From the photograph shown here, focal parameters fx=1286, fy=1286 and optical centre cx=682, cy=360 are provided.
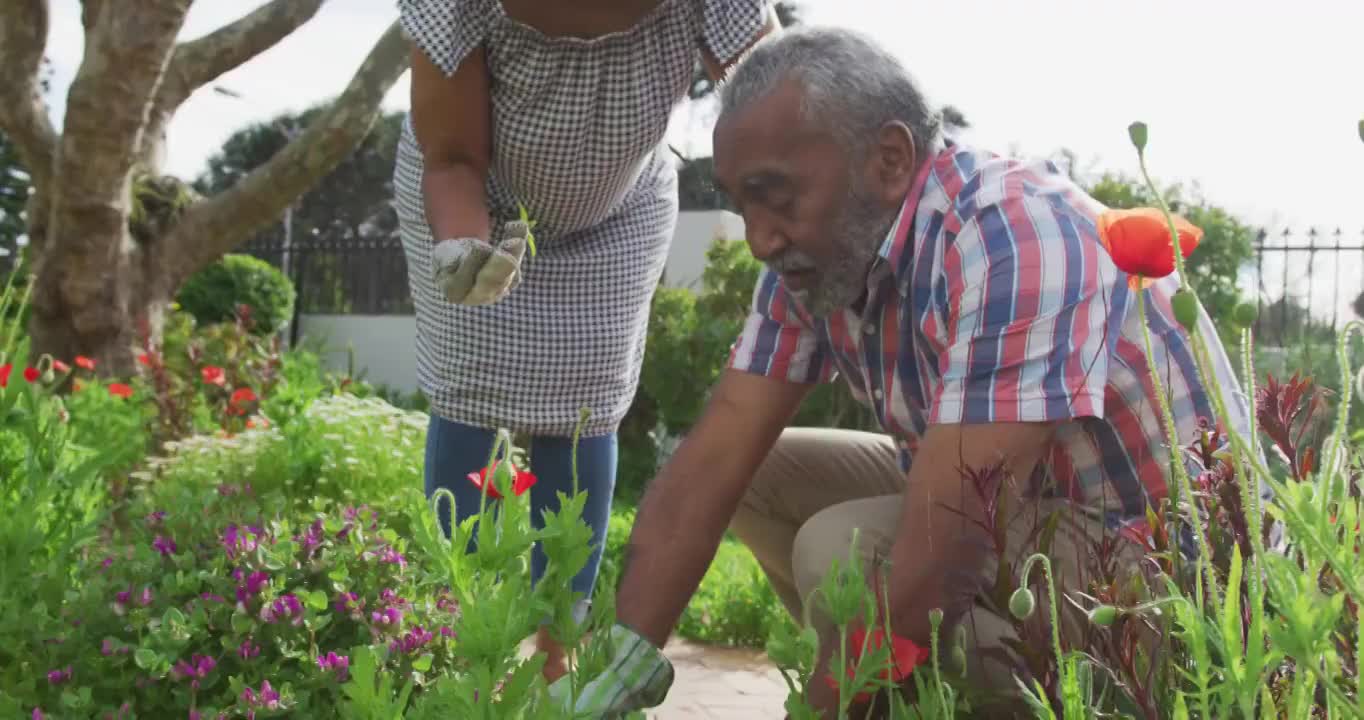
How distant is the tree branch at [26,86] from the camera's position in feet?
22.4

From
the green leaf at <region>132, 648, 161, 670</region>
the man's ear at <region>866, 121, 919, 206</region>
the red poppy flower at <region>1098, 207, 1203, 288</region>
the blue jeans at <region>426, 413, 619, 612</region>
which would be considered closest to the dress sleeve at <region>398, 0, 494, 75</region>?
the blue jeans at <region>426, 413, 619, 612</region>

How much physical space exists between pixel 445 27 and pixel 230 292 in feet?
37.8

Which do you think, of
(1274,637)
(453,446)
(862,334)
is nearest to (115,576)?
(453,446)

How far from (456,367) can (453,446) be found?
174 mm

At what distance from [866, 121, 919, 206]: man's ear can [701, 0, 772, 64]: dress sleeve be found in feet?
2.46

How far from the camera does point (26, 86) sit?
7.25 metres

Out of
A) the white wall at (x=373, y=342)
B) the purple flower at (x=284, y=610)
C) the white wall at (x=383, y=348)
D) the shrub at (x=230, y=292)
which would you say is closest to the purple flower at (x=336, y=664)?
the purple flower at (x=284, y=610)

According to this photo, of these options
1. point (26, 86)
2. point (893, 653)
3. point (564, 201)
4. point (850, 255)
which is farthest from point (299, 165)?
point (893, 653)

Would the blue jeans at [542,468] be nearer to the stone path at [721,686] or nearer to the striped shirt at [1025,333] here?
the stone path at [721,686]

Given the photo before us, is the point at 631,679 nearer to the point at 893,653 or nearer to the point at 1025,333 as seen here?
the point at 893,653

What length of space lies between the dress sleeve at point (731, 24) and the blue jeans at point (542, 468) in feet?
2.90

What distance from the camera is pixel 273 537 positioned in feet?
6.75

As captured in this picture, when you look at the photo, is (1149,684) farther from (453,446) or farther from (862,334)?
(453,446)

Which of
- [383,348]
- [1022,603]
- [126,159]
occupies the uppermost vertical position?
[126,159]
